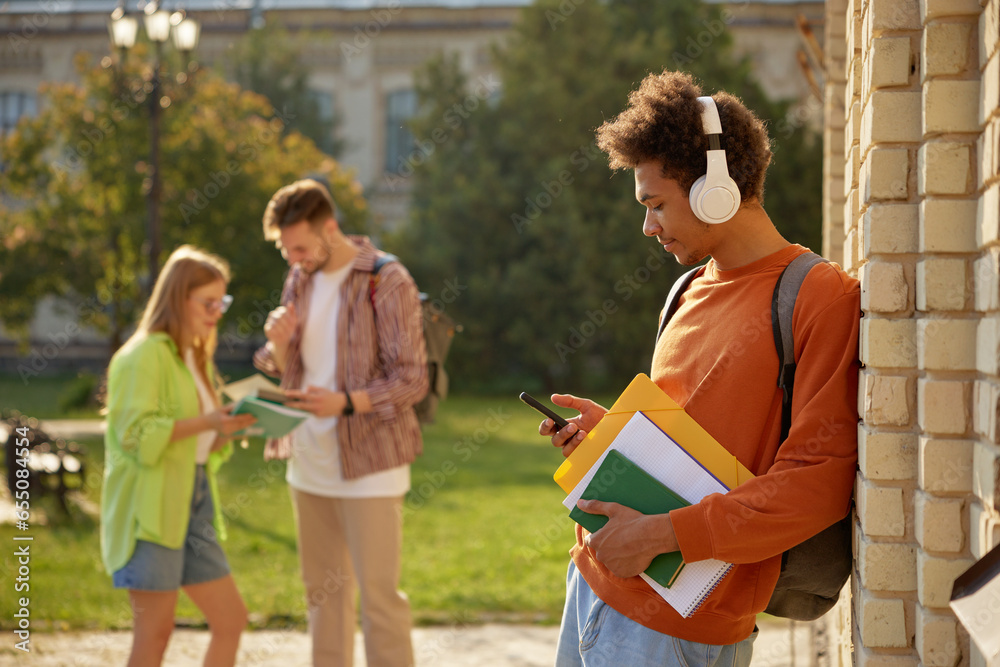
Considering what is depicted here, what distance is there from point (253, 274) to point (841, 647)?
1561cm

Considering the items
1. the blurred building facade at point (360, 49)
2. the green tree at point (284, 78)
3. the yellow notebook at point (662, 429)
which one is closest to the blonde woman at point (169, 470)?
the yellow notebook at point (662, 429)

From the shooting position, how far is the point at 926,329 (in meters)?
1.74

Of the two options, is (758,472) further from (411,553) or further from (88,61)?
(88,61)

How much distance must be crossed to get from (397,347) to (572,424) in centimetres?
186

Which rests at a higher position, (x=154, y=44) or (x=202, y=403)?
(x=154, y=44)

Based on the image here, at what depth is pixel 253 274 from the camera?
55.8 ft

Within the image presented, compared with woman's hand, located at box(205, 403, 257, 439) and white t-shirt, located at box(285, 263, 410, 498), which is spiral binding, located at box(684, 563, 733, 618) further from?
woman's hand, located at box(205, 403, 257, 439)

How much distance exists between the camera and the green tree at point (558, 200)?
65.6 ft

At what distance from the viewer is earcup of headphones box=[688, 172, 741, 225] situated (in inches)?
78.9

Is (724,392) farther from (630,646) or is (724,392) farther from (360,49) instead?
(360,49)

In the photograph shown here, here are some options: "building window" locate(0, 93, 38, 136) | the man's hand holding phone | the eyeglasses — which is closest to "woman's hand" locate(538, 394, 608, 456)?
the man's hand holding phone

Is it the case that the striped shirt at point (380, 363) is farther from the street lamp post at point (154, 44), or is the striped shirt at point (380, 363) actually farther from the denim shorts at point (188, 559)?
the street lamp post at point (154, 44)

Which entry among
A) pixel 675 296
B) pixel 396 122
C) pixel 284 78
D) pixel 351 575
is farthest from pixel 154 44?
pixel 284 78

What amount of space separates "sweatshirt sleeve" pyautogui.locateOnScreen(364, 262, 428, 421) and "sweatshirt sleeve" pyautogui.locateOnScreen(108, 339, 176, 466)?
844 mm
